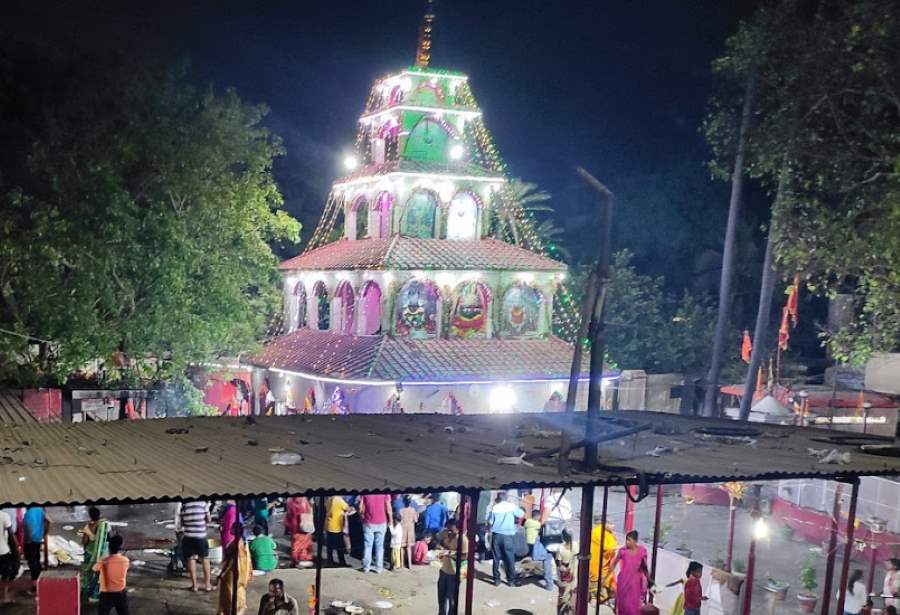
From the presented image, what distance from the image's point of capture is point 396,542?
13.8m

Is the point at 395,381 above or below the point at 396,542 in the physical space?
above

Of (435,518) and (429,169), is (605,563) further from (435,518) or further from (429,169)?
(429,169)

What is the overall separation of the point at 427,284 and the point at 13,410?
39.6 ft

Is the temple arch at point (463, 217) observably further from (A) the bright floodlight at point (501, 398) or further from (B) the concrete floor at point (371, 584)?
(B) the concrete floor at point (371, 584)

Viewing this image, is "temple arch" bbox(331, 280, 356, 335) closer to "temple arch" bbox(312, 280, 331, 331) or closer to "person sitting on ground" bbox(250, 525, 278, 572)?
"temple arch" bbox(312, 280, 331, 331)

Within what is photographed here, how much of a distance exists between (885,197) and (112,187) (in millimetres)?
16942

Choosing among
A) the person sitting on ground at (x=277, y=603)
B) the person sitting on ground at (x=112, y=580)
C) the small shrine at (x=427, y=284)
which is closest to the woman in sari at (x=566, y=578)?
the person sitting on ground at (x=277, y=603)

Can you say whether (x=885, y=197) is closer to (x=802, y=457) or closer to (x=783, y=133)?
(x=783, y=133)

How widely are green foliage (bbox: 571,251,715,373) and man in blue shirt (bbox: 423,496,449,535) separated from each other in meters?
20.4

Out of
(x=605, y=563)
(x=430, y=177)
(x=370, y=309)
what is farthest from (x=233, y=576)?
(x=430, y=177)

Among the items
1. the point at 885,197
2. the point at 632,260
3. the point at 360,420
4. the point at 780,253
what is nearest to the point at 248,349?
the point at 360,420

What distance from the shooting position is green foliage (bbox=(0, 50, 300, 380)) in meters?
18.7

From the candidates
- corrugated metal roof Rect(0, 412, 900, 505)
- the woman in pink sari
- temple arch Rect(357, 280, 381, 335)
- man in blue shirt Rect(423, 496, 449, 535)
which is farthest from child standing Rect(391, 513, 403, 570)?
temple arch Rect(357, 280, 381, 335)

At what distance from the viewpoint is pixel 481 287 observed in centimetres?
2553
